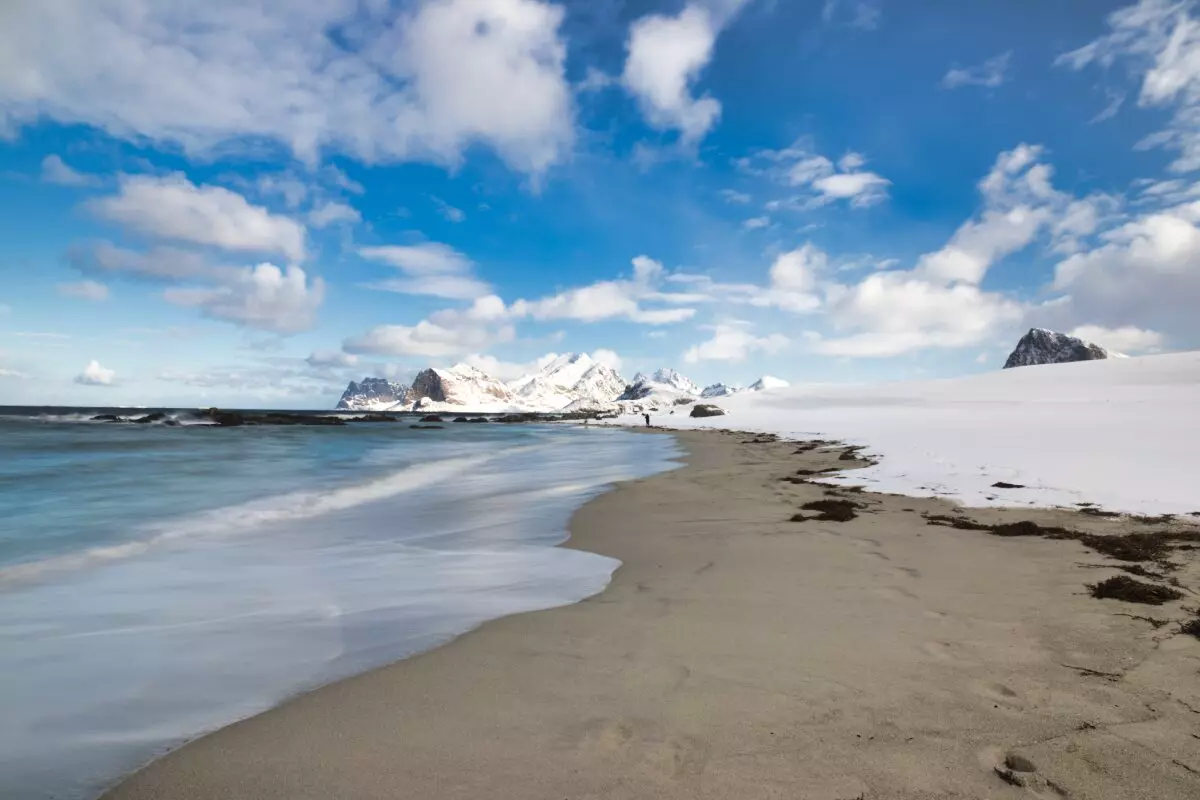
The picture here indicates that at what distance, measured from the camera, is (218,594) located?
19.3ft

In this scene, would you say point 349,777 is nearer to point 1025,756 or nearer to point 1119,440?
point 1025,756

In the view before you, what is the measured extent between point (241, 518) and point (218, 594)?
615 centimetres

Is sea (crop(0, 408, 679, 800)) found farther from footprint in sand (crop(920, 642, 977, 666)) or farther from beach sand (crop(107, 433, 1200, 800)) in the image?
footprint in sand (crop(920, 642, 977, 666))

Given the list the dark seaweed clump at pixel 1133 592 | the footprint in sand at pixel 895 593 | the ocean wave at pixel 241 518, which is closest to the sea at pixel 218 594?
the ocean wave at pixel 241 518

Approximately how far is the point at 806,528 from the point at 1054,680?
450 cm

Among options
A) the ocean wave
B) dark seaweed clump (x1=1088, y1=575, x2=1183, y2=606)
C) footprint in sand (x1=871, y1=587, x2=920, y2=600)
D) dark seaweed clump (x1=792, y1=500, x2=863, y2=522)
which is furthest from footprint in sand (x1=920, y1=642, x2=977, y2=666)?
the ocean wave

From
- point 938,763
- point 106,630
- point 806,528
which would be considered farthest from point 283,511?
point 938,763

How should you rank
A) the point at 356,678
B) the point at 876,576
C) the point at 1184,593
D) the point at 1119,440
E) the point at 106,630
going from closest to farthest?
the point at 356,678 → the point at 1184,593 → the point at 106,630 → the point at 876,576 → the point at 1119,440

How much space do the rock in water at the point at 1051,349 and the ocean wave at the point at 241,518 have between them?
12412 centimetres

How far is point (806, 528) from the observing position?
7641 millimetres

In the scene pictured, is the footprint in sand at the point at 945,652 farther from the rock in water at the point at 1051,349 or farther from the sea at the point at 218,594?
the rock in water at the point at 1051,349

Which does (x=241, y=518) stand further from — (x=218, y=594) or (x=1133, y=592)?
(x=1133, y=592)

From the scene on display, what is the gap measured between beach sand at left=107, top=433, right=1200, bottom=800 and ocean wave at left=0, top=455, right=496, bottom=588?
6.55 meters

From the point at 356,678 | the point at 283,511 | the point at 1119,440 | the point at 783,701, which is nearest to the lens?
the point at 783,701
